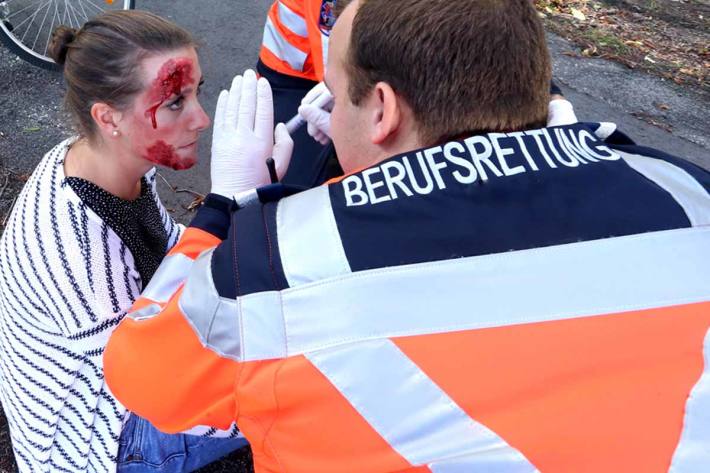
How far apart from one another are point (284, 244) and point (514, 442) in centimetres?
47

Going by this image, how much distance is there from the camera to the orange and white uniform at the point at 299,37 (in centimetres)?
255

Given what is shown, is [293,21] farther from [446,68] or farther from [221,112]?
[446,68]

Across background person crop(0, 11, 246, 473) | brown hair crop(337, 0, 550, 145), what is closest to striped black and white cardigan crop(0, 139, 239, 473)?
background person crop(0, 11, 246, 473)

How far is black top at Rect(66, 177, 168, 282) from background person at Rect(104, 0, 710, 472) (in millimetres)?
767

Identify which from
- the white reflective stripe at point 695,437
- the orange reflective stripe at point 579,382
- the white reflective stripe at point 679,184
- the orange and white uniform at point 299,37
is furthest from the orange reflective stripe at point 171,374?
the orange and white uniform at point 299,37

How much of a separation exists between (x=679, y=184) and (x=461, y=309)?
20.5 inches

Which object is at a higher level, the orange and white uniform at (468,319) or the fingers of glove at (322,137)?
the orange and white uniform at (468,319)

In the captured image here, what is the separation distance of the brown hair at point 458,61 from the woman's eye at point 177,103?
101cm

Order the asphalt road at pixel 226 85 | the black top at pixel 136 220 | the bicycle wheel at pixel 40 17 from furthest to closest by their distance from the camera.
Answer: the bicycle wheel at pixel 40 17, the asphalt road at pixel 226 85, the black top at pixel 136 220

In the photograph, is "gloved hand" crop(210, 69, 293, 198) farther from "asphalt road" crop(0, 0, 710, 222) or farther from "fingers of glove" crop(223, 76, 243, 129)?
"asphalt road" crop(0, 0, 710, 222)

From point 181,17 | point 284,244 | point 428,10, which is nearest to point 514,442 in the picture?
point 284,244

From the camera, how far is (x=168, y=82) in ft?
6.42

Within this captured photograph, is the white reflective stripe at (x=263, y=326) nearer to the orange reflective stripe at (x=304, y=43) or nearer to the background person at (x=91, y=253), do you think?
the background person at (x=91, y=253)

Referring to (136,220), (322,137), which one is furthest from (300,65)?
(136,220)
